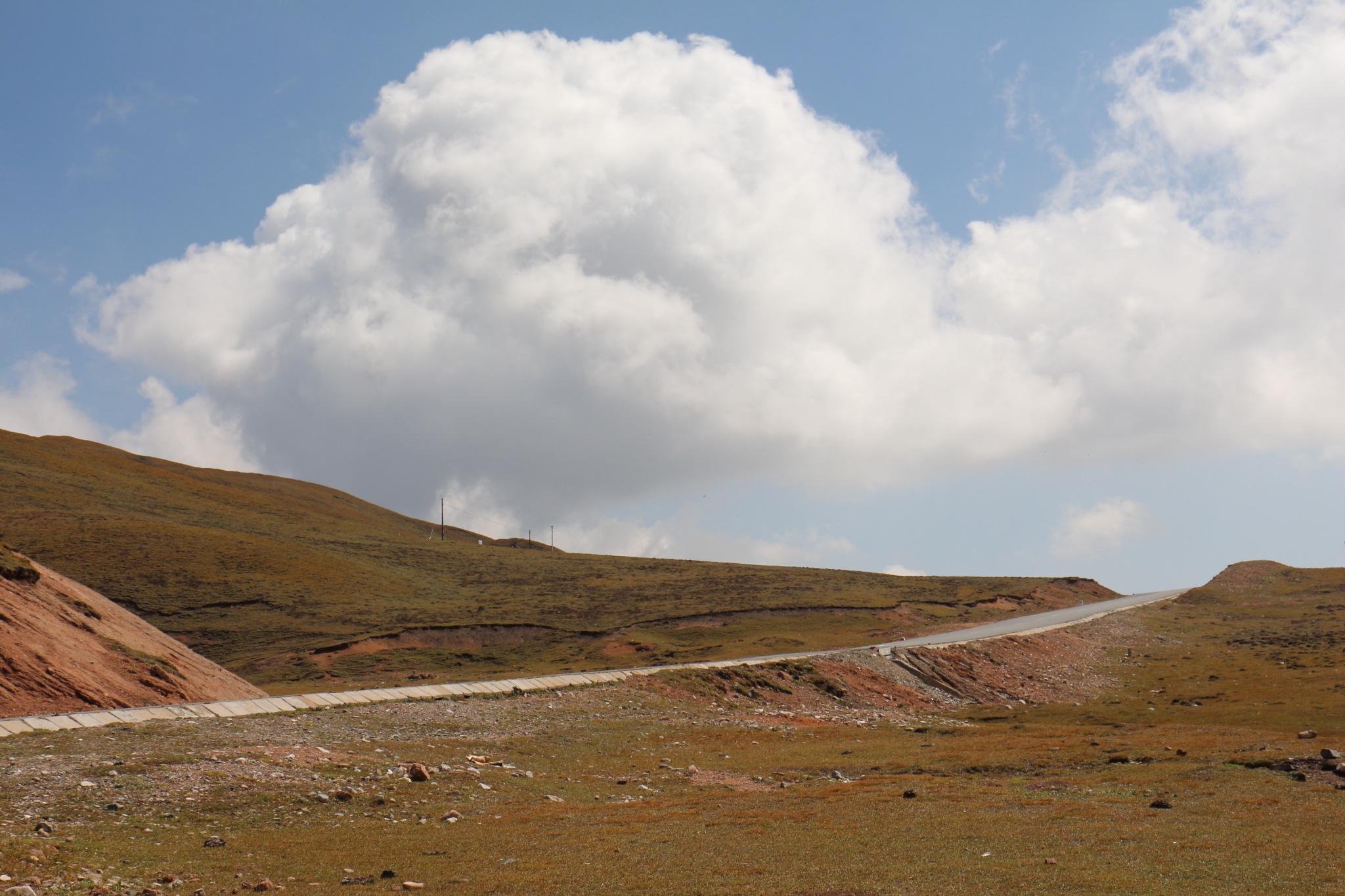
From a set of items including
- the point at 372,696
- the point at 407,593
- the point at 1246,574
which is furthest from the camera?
the point at 1246,574

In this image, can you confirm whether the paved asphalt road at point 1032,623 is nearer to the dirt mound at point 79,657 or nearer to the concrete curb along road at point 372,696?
the concrete curb along road at point 372,696

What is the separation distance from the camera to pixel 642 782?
69.1 ft

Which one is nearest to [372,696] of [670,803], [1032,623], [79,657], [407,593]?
[79,657]

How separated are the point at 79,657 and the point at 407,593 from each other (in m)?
63.8

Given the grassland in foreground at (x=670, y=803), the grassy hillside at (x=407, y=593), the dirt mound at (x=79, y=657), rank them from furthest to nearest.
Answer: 1. the grassy hillside at (x=407, y=593)
2. the dirt mound at (x=79, y=657)
3. the grassland in foreground at (x=670, y=803)

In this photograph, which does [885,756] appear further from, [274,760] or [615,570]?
[615,570]

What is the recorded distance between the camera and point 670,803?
60.4ft

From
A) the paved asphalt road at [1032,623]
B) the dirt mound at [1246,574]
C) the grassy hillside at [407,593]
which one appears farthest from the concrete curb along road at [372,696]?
the dirt mound at [1246,574]

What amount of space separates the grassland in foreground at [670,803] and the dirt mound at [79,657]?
21.6 ft

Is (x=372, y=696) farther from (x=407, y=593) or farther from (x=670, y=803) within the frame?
(x=407, y=593)

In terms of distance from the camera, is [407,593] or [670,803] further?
[407,593]

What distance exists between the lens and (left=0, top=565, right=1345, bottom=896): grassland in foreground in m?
12.3

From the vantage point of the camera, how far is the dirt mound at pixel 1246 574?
4094 inches

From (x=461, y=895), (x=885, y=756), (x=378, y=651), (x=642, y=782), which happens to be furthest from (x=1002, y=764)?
(x=378, y=651)
